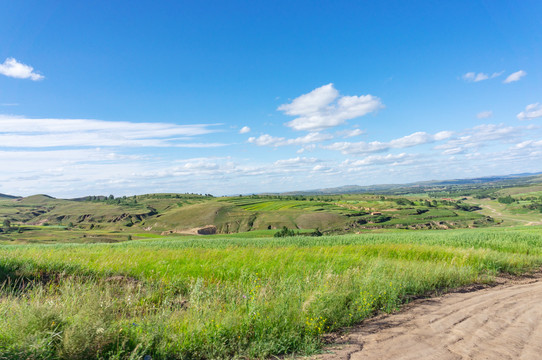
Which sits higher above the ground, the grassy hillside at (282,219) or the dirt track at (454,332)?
the dirt track at (454,332)

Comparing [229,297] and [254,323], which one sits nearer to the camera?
[254,323]

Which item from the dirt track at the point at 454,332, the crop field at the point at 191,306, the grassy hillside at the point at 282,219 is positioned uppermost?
the crop field at the point at 191,306

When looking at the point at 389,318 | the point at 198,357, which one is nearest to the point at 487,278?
the point at 389,318

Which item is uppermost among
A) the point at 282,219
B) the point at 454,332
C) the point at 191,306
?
the point at 191,306

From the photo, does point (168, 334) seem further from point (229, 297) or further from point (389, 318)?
point (389, 318)

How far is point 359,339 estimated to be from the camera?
5.29 metres

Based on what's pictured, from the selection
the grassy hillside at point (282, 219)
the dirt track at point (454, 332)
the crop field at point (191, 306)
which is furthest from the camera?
the grassy hillside at point (282, 219)

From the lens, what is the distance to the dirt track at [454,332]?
468cm

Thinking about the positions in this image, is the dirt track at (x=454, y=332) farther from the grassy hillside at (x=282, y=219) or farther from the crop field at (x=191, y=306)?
the grassy hillside at (x=282, y=219)

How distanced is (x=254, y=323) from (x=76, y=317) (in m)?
2.91

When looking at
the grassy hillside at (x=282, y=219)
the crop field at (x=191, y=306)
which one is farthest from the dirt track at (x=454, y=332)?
the grassy hillside at (x=282, y=219)

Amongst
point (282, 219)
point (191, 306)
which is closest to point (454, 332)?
point (191, 306)

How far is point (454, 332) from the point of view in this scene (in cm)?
545

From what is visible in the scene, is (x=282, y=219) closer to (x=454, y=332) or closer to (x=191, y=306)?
(x=191, y=306)
